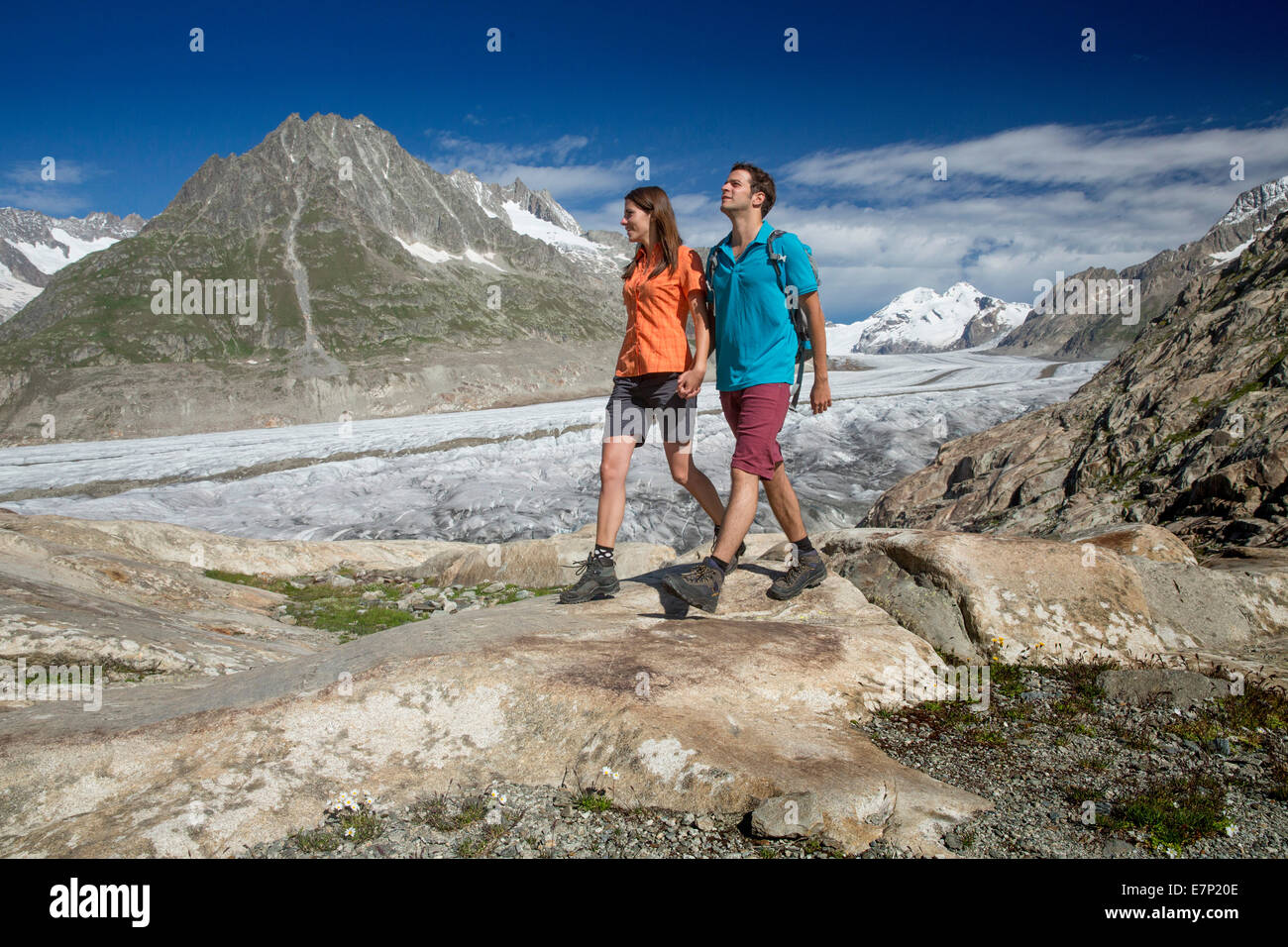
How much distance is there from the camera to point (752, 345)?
6305 mm

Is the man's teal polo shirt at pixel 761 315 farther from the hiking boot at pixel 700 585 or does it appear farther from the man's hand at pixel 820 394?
the hiking boot at pixel 700 585

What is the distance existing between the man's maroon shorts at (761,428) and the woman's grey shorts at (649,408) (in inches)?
18.8

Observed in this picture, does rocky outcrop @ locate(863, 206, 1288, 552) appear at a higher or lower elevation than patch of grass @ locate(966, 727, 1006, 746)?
higher

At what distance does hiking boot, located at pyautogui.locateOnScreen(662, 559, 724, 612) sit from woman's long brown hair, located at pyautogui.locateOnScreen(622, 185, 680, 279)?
2.46 metres

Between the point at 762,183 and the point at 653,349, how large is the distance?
158cm

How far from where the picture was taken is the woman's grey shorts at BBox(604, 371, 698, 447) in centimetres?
653

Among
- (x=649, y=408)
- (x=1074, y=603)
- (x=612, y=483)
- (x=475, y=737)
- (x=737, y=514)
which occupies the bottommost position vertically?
(x=475, y=737)

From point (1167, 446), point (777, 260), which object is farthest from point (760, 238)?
point (1167, 446)

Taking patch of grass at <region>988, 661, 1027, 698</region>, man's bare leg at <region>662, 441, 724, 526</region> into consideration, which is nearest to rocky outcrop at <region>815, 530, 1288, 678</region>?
patch of grass at <region>988, 661, 1027, 698</region>

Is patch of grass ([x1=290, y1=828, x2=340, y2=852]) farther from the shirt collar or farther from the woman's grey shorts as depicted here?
the shirt collar

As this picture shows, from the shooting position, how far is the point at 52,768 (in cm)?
400

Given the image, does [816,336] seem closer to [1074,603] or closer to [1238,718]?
[1074,603]

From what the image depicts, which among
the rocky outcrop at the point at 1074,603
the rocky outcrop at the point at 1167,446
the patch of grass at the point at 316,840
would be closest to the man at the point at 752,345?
the rocky outcrop at the point at 1074,603

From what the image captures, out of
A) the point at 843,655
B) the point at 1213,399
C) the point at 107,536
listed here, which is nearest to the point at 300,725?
the point at 843,655
